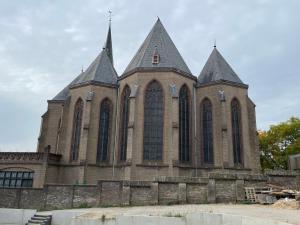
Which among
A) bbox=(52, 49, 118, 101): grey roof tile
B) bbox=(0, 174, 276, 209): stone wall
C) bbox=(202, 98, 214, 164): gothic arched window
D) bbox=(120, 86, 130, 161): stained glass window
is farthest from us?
bbox=(52, 49, 118, 101): grey roof tile

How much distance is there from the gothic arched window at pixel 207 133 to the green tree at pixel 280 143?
13.4 metres

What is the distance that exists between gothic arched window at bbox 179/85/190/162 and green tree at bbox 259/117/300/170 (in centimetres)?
1517

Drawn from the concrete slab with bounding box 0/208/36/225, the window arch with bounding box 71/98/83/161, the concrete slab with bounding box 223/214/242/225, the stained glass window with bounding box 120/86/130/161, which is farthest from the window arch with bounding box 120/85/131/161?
the concrete slab with bounding box 223/214/242/225

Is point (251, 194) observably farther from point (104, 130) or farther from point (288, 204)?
point (104, 130)

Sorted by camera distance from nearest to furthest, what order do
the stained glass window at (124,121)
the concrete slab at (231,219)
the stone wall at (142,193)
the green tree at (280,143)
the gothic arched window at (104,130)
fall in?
the concrete slab at (231,219) → the stone wall at (142,193) → the stained glass window at (124,121) → the gothic arched window at (104,130) → the green tree at (280,143)

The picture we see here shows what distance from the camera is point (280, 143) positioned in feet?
125

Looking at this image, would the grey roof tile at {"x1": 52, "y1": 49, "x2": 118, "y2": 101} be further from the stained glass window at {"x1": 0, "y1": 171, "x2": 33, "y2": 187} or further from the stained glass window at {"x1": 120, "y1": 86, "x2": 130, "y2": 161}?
the stained glass window at {"x1": 0, "y1": 171, "x2": 33, "y2": 187}

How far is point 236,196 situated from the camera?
16422 millimetres

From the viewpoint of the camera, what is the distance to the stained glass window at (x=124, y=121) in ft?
88.1

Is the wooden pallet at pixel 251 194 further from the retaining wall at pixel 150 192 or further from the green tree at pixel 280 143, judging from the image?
the green tree at pixel 280 143

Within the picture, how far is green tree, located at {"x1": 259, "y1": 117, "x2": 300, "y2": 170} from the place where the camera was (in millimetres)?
36750

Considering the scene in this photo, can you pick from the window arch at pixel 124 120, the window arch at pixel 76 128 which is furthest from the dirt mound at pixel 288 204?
the window arch at pixel 76 128

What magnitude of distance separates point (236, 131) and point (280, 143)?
44.6 feet

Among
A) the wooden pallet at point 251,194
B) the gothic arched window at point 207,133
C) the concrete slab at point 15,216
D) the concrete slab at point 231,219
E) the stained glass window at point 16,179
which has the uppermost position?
the gothic arched window at point 207,133
